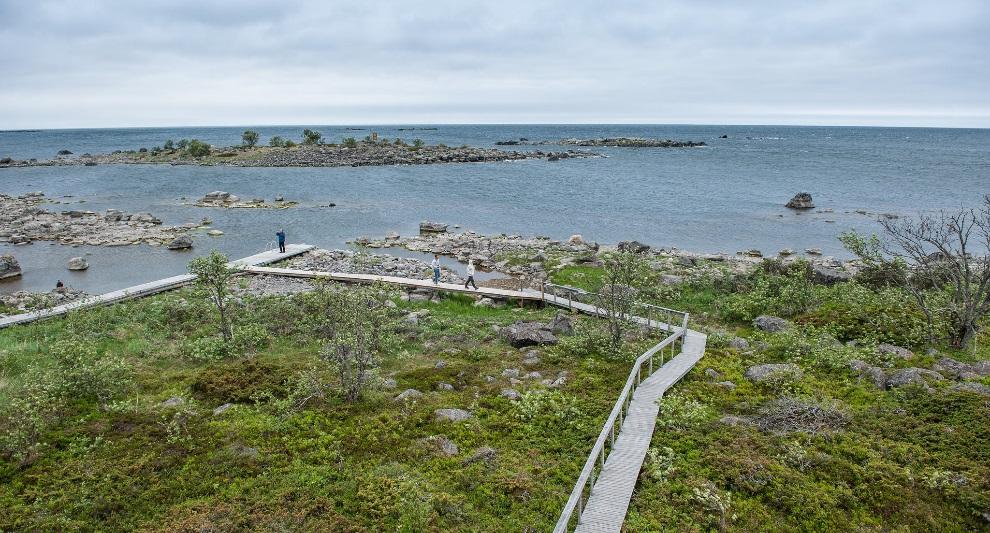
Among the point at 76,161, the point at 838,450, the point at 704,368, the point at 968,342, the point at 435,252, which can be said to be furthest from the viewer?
the point at 76,161

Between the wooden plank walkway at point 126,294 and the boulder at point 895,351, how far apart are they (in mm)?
28754

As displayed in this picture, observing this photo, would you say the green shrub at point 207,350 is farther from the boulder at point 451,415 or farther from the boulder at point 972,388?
the boulder at point 972,388

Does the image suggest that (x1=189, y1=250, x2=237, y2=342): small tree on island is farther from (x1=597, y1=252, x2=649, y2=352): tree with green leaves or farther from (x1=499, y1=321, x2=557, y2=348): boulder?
(x1=597, y1=252, x2=649, y2=352): tree with green leaves

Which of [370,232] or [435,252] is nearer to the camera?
[435,252]

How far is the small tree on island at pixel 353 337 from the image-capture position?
1581 centimetres

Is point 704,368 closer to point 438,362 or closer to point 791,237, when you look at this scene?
point 438,362

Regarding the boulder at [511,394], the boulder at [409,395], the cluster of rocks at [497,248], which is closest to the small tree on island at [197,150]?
the cluster of rocks at [497,248]

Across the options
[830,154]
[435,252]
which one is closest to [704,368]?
[435,252]

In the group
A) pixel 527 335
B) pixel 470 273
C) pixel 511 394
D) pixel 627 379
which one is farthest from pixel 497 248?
pixel 511 394

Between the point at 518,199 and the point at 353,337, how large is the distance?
53782mm

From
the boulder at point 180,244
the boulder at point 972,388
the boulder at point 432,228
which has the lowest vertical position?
the boulder at point 972,388

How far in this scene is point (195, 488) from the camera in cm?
1162

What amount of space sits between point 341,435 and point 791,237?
46.6 meters

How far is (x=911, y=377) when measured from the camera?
619 inches
